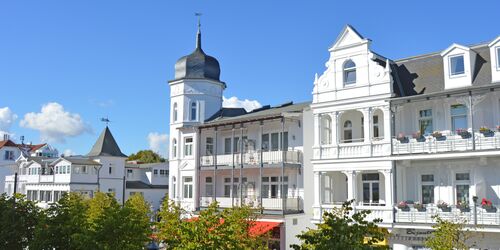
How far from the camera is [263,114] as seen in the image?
113ft

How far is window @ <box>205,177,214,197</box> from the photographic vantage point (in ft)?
123

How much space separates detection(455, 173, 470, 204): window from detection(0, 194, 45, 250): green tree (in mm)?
20063

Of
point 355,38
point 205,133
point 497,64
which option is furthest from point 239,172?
point 497,64

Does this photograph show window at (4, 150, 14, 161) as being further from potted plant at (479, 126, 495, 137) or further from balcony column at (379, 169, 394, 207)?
potted plant at (479, 126, 495, 137)

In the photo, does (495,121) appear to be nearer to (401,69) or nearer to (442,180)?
(442,180)

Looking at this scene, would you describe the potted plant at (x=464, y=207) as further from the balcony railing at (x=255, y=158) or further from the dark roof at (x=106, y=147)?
the dark roof at (x=106, y=147)

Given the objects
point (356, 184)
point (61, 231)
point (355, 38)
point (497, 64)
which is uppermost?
point (355, 38)

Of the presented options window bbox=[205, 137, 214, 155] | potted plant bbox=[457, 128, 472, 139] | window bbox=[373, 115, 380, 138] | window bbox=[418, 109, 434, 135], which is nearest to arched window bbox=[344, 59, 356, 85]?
window bbox=[373, 115, 380, 138]

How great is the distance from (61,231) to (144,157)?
76646 mm

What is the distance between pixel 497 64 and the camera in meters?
24.2

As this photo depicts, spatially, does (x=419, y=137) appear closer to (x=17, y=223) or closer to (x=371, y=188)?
(x=371, y=188)

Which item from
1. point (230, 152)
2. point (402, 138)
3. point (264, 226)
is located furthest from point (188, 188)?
point (402, 138)

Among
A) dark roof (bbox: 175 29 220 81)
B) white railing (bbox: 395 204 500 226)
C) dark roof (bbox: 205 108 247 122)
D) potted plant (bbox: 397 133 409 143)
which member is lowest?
white railing (bbox: 395 204 500 226)

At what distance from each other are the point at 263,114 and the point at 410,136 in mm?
11621
